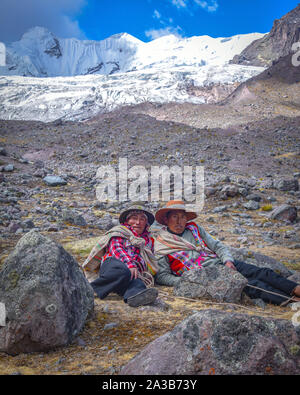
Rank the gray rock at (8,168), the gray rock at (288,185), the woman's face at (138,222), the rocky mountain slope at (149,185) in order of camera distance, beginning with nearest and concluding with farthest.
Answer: the rocky mountain slope at (149,185) → the woman's face at (138,222) → the gray rock at (288,185) → the gray rock at (8,168)

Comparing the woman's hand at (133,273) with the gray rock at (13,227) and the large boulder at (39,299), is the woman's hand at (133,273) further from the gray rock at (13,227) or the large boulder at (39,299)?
the gray rock at (13,227)

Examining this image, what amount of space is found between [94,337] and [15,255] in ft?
2.76

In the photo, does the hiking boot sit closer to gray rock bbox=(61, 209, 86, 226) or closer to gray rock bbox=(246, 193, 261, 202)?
gray rock bbox=(61, 209, 86, 226)

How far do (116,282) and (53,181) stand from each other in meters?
8.36

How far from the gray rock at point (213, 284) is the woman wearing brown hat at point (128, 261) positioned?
1.42 feet

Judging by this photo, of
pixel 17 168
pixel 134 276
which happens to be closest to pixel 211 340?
pixel 134 276

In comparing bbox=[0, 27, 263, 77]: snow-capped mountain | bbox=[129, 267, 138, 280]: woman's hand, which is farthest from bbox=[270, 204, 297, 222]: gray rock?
bbox=[0, 27, 263, 77]: snow-capped mountain

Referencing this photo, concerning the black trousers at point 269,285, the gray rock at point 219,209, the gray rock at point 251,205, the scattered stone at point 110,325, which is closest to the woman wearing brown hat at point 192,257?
the black trousers at point 269,285

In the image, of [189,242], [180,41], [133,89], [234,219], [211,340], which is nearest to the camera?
[211,340]

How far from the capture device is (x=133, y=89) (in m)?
56.2

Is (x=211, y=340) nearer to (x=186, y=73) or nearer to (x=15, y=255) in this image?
(x=15, y=255)

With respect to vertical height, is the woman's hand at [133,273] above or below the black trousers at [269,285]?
above

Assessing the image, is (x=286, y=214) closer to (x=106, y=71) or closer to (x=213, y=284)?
(x=213, y=284)

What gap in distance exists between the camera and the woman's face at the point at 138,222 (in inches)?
150
